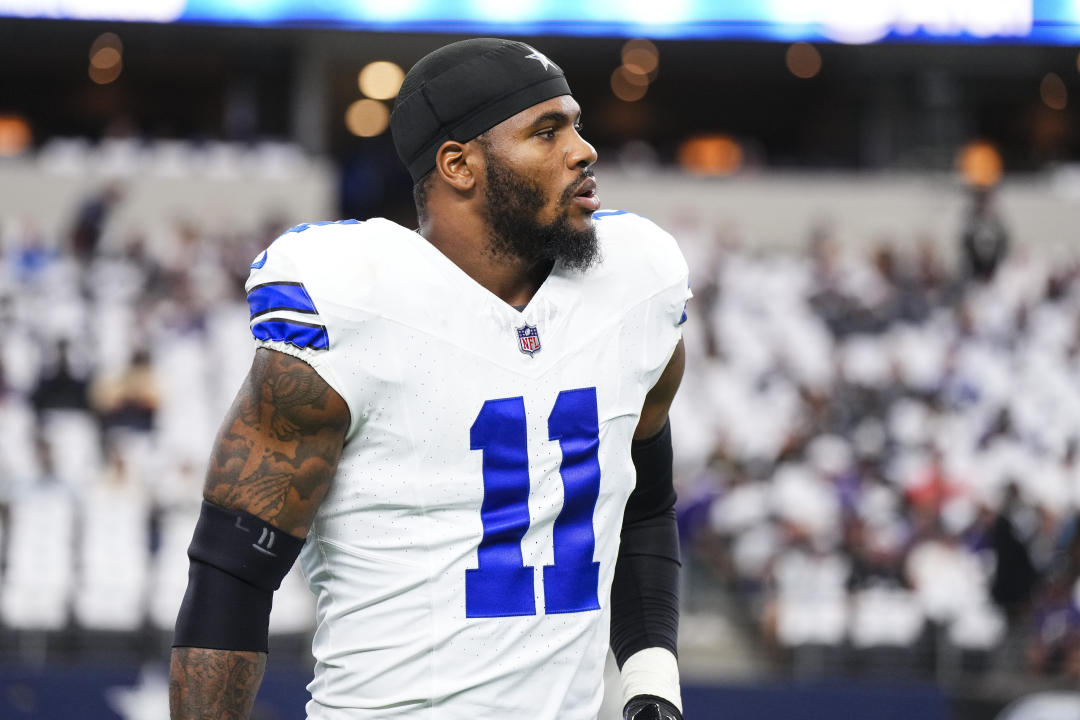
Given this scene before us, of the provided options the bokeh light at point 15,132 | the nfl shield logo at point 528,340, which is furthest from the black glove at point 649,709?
the bokeh light at point 15,132

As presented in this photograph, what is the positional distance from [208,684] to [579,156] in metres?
0.96

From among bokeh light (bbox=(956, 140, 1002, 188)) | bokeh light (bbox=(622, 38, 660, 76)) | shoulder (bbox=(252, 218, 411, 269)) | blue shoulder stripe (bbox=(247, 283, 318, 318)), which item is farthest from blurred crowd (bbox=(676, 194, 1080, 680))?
blue shoulder stripe (bbox=(247, 283, 318, 318))

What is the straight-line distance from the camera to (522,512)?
2.14m

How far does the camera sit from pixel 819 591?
8.41 meters

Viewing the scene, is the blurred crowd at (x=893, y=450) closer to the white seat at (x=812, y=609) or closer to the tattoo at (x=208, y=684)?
the white seat at (x=812, y=609)

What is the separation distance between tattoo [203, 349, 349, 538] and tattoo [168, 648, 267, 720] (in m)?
0.20

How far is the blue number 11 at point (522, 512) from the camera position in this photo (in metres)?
2.13

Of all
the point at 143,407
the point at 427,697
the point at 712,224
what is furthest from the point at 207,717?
the point at 712,224

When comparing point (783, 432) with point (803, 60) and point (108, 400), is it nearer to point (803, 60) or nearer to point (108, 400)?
point (108, 400)

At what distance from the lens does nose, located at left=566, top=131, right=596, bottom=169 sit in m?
2.25

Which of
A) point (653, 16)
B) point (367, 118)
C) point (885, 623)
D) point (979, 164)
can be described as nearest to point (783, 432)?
point (885, 623)

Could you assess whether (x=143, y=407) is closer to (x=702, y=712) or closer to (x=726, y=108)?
(x=702, y=712)

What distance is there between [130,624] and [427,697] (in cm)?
628

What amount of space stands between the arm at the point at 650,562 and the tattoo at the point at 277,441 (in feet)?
2.02
